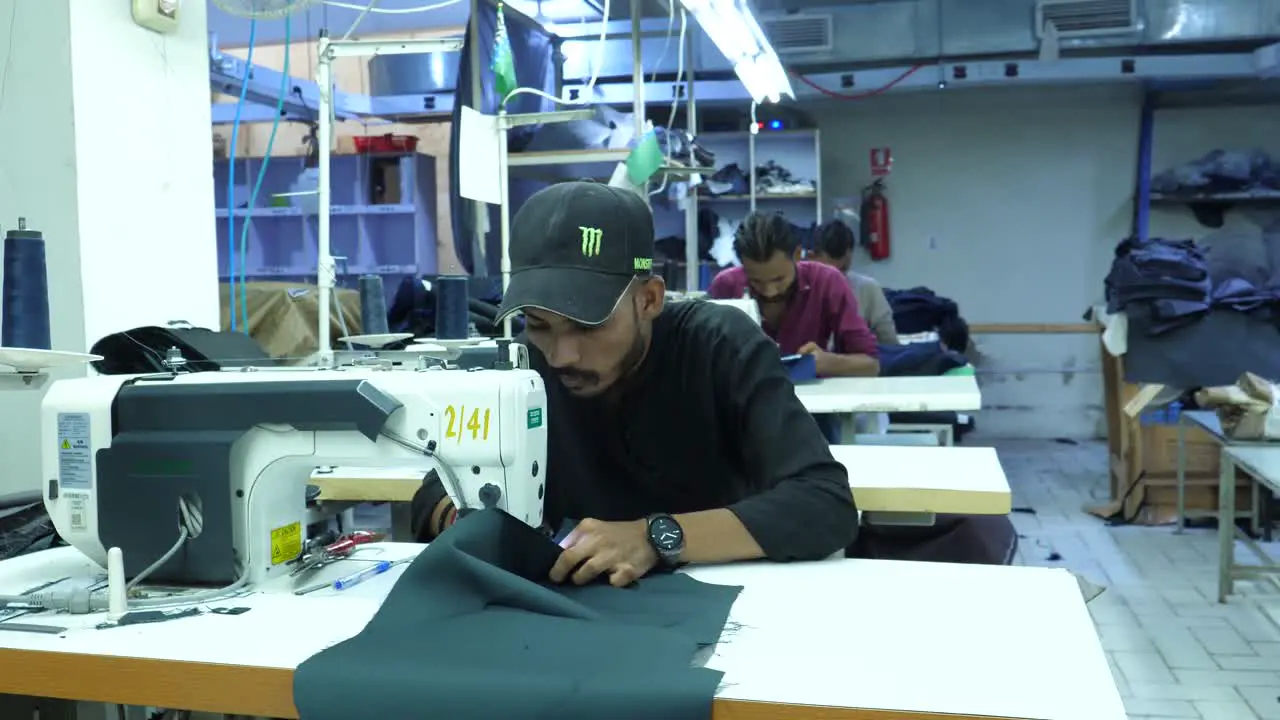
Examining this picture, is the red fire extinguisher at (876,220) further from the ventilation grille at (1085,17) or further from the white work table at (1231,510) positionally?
the white work table at (1231,510)

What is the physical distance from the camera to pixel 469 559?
1143mm

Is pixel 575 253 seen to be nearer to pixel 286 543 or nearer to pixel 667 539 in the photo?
pixel 667 539

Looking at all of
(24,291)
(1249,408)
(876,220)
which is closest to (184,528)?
(24,291)

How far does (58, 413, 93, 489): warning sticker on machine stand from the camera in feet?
4.57

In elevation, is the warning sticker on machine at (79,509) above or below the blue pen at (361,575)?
above

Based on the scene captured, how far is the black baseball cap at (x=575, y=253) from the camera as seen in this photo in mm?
1393

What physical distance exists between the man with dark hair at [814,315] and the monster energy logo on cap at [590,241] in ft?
7.77

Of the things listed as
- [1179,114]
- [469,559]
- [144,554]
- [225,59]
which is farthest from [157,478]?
[1179,114]

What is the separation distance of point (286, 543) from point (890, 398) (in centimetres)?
219

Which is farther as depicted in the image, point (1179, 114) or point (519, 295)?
point (1179, 114)

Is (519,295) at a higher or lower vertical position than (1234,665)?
higher

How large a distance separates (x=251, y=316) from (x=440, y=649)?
335cm

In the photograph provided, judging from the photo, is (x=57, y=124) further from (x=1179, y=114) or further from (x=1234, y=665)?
(x=1179, y=114)

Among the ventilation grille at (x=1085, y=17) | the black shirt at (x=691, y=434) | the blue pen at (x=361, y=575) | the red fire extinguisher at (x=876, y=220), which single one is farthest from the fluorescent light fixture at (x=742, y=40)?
the red fire extinguisher at (x=876, y=220)
